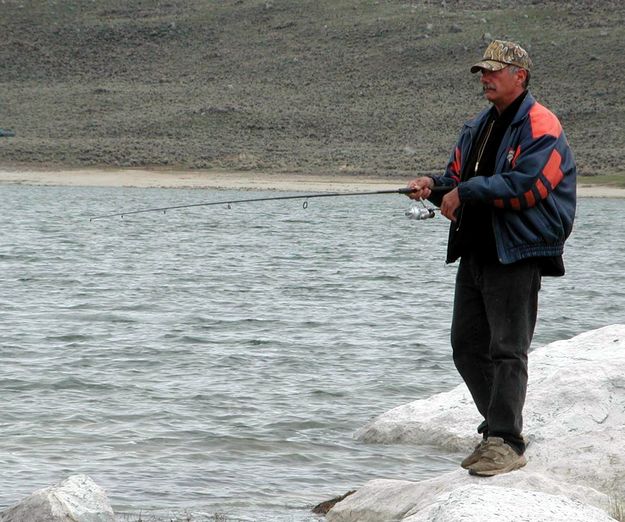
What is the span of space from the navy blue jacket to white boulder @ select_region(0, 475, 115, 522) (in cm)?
190

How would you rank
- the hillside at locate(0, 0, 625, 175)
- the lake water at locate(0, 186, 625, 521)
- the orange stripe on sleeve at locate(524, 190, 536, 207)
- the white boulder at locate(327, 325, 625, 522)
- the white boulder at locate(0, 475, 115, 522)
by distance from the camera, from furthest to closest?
the hillside at locate(0, 0, 625, 175) < the lake water at locate(0, 186, 625, 521) < the white boulder at locate(0, 475, 115, 522) < the orange stripe on sleeve at locate(524, 190, 536, 207) < the white boulder at locate(327, 325, 625, 522)

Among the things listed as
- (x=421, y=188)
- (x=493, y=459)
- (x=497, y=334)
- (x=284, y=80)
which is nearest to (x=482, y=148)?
(x=421, y=188)

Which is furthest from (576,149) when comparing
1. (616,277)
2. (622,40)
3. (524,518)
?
(524,518)

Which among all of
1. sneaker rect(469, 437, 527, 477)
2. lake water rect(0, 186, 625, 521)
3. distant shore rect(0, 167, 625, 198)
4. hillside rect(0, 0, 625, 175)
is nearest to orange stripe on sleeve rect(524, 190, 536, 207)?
sneaker rect(469, 437, 527, 477)

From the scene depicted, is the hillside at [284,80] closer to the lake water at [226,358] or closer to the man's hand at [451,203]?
the lake water at [226,358]

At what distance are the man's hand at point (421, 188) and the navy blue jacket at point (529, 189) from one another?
258 millimetres

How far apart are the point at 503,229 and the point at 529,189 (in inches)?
7.6

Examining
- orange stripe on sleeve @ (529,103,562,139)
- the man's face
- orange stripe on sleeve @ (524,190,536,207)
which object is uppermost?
the man's face

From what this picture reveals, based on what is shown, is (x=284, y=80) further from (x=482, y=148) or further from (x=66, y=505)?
(x=66, y=505)

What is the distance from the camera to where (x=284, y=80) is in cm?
5856

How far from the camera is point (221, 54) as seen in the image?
6366 cm

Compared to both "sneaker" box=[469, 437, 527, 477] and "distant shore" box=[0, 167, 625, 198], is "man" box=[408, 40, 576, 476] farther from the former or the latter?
"distant shore" box=[0, 167, 625, 198]

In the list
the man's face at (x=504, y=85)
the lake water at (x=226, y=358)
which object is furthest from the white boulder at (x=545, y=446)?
the man's face at (x=504, y=85)

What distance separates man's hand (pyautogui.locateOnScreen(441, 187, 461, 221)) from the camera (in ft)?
17.8
